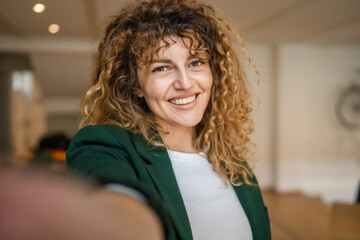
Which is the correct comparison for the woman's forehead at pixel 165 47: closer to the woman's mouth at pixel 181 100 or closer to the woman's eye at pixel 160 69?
the woman's eye at pixel 160 69

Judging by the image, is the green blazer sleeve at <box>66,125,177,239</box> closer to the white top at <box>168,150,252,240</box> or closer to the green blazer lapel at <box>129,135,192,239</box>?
the green blazer lapel at <box>129,135,192,239</box>

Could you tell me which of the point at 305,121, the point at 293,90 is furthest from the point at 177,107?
the point at 305,121

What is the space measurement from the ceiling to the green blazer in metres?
1.90

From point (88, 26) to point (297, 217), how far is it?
435 centimetres

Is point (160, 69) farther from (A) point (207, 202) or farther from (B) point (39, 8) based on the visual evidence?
(B) point (39, 8)

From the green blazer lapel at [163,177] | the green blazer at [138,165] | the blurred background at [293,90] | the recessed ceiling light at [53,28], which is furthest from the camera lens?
the blurred background at [293,90]

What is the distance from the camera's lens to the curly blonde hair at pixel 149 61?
1.22 m

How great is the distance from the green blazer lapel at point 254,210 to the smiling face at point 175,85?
354 mm

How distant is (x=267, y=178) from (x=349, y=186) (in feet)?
6.26

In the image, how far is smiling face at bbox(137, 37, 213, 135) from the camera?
4.00ft

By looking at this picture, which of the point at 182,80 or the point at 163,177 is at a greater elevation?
the point at 182,80

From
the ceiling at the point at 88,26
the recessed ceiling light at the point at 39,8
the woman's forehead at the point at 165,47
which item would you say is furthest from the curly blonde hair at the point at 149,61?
the recessed ceiling light at the point at 39,8

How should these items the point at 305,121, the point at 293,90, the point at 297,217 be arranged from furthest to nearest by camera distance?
the point at 305,121 < the point at 293,90 < the point at 297,217

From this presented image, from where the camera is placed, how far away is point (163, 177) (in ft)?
3.52
